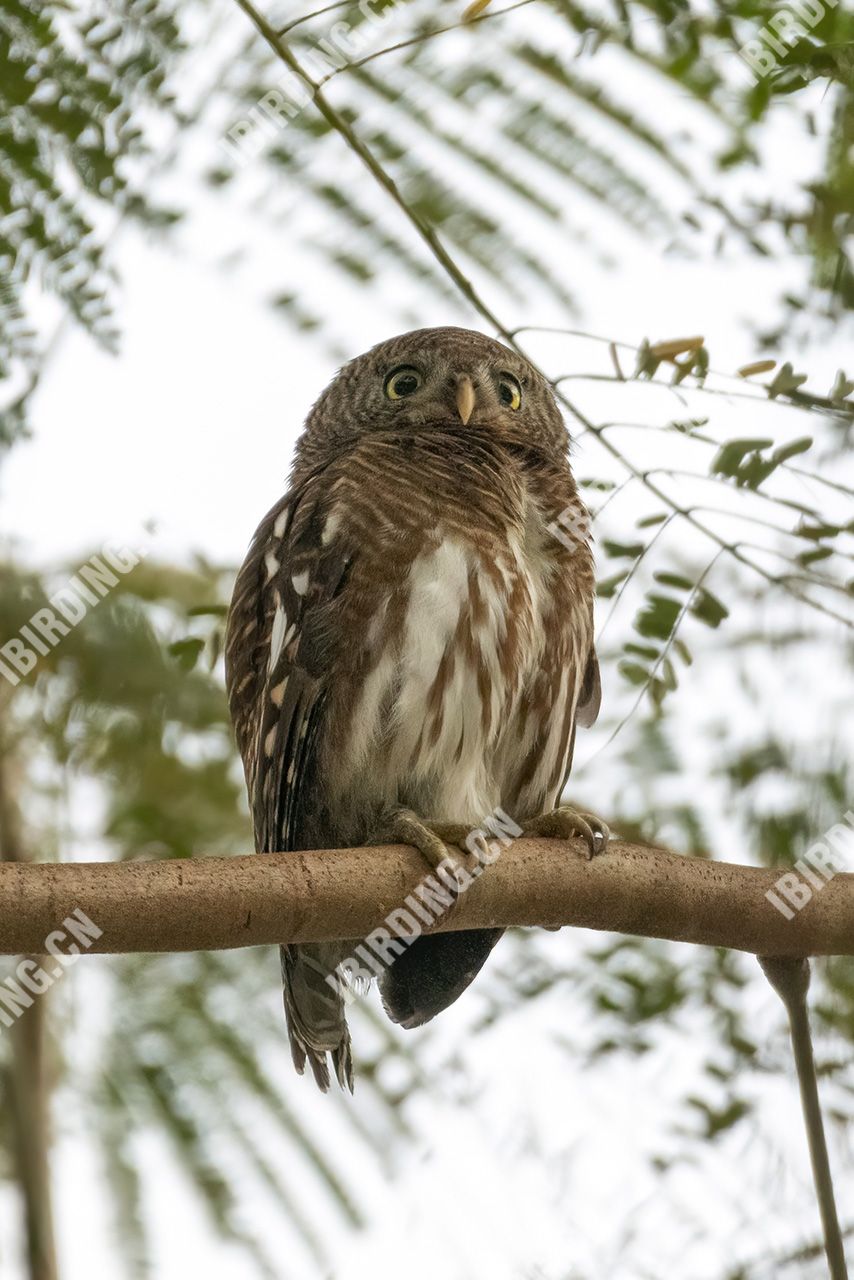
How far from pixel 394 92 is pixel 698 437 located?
2.77ft

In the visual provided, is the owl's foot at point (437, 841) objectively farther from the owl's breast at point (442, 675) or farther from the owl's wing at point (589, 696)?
the owl's wing at point (589, 696)

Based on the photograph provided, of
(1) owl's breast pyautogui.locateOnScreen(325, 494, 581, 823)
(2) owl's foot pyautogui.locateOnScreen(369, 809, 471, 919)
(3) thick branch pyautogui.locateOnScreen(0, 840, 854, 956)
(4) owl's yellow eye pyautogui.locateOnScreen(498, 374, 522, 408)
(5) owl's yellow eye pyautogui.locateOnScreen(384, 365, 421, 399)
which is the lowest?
(3) thick branch pyautogui.locateOnScreen(0, 840, 854, 956)

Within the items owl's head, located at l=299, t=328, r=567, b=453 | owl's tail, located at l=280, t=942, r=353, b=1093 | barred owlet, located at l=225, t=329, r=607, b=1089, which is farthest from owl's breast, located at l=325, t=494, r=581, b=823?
owl's head, located at l=299, t=328, r=567, b=453

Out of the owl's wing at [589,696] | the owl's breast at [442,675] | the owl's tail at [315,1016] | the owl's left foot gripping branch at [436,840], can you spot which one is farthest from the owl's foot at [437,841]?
the owl's wing at [589,696]

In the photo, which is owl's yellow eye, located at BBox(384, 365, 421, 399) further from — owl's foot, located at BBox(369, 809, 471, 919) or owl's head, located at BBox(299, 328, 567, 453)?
owl's foot, located at BBox(369, 809, 471, 919)

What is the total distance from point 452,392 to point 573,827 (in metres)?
1.30

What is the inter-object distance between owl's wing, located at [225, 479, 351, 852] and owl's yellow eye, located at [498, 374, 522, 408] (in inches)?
26.1

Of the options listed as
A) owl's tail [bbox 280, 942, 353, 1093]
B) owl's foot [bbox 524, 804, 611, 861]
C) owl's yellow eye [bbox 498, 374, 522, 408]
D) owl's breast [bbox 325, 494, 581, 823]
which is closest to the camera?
owl's foot [bbox 524, 804, 611, 861]

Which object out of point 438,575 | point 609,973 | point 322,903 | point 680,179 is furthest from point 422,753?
point 680,179

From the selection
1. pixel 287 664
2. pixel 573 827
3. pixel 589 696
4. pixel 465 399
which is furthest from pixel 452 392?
pixel 573 827

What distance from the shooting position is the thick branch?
229 cm

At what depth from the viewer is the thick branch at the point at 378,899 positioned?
7.51ft

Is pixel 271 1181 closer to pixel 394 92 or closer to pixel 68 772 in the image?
pixel 68 772

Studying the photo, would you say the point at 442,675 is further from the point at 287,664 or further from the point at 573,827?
the point at 573,827
